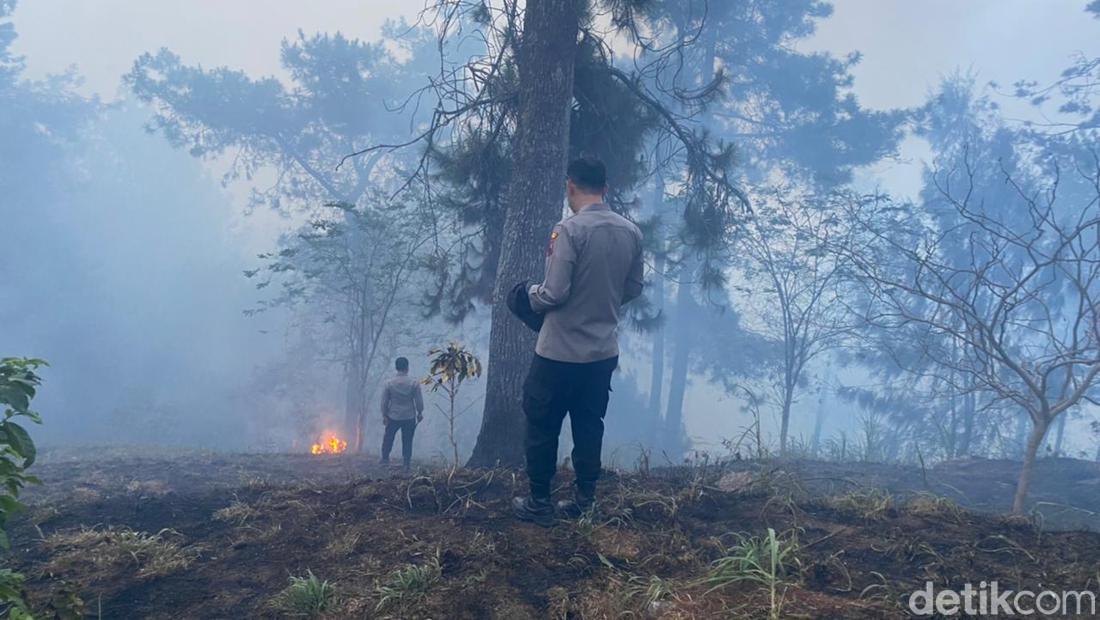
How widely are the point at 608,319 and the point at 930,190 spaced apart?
24629mm

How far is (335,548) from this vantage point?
400cm

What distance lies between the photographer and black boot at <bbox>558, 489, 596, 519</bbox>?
441 cm

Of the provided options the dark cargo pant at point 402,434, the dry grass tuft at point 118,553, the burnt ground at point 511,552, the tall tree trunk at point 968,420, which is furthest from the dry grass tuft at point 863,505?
the tall tree trunk at point 968,420

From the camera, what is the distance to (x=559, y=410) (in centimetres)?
438

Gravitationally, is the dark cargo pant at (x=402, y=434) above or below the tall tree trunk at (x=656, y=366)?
below

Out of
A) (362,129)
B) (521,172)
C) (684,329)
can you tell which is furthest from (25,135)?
(521,172)

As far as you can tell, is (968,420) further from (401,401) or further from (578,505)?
(578,505)

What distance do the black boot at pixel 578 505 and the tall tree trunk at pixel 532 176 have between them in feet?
7.67

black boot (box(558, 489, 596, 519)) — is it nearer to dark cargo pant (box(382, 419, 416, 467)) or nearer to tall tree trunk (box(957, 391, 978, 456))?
dark cargo pant (box(382, 419, 416, 467))

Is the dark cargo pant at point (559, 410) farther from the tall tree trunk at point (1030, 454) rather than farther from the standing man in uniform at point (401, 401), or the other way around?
the standing man in uniform at point (401, 401)

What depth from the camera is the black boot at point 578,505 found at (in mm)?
4414

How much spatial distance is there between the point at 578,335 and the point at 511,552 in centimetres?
136

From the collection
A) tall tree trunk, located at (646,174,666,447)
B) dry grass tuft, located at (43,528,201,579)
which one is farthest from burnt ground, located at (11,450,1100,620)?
tall tree trunk, located at (646,174,666,447)

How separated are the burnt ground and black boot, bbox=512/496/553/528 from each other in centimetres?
10
